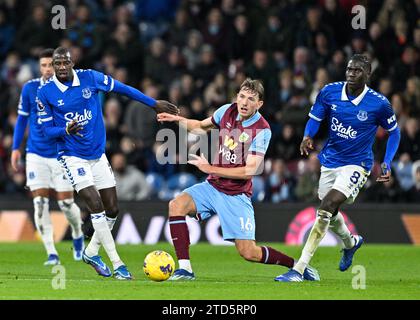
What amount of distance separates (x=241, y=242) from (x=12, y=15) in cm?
1224

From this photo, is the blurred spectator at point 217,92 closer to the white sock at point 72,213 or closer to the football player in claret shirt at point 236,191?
the white sock at point 72,213

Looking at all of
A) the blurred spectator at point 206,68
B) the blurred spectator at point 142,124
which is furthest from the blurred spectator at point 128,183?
the blurred spectator at point 206,68

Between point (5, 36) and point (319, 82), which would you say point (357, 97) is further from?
point (5, 36)

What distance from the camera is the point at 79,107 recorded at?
11.9m

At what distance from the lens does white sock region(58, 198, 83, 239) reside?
46.9 feet

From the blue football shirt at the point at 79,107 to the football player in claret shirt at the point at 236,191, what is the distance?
1.26 metres

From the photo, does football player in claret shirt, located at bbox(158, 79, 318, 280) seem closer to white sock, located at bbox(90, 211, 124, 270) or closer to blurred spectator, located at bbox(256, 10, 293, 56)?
white sock, located at bbox(90, 211, 124, 270)

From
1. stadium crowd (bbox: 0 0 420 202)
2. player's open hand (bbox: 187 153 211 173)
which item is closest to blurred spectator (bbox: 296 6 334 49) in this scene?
stadium crowd (bbox: 0 0 420 202)

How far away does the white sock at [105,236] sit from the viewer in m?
11.4

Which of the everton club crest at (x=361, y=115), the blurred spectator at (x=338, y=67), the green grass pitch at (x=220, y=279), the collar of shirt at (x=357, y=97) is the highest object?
the blurred spectator at (x=338, y=67)

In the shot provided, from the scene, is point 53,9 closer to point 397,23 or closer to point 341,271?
point 397,23

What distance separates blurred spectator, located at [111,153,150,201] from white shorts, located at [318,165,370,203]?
649cm

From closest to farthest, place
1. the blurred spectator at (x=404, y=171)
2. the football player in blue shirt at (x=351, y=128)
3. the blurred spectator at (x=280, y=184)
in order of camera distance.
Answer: the football player in blue shirt at (x=351, y=128), the blurred spectator at (x=404, y=171), the blurred spectator at (x=280, y=184)

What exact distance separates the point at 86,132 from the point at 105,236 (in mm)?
1236
